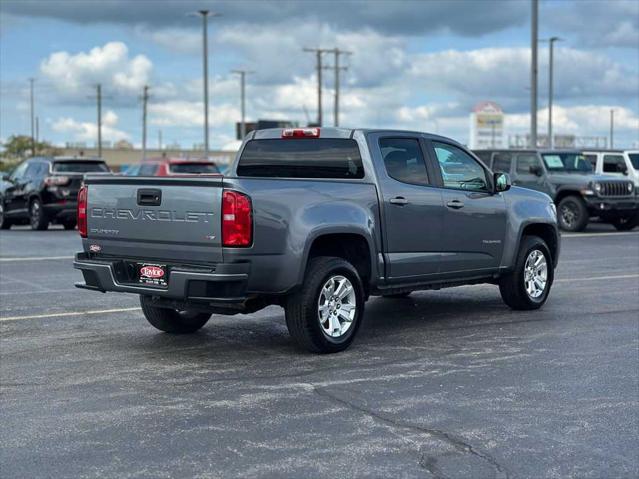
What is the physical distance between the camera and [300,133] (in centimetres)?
905

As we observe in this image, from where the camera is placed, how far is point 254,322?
9.68 meters

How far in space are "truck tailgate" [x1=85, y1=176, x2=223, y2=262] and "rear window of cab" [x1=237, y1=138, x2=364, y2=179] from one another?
170 centimetres

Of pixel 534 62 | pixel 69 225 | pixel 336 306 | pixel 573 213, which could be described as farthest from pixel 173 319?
pixel 534 62

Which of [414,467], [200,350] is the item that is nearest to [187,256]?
[200,350]

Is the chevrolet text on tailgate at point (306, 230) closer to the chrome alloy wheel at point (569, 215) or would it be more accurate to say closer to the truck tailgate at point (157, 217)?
the truck tailgate at point (157, 217)

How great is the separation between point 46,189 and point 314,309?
18116 mm

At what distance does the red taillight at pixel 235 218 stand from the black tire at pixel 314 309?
73 centimetres

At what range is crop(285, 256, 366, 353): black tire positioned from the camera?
781 centimetres

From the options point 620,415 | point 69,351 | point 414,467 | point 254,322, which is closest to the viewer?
point 414,467

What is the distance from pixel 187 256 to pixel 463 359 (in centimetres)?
233

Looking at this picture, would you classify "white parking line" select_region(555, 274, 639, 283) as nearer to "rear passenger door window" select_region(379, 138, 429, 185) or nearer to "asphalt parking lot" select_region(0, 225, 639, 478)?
"asphalt parking lot" select_region(0, 225, 639, 478)

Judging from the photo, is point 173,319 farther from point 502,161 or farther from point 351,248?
point 502,161

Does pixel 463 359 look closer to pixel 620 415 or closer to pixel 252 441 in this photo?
pixel 620 415

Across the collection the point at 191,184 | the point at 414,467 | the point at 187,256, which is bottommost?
the point at 414,467
